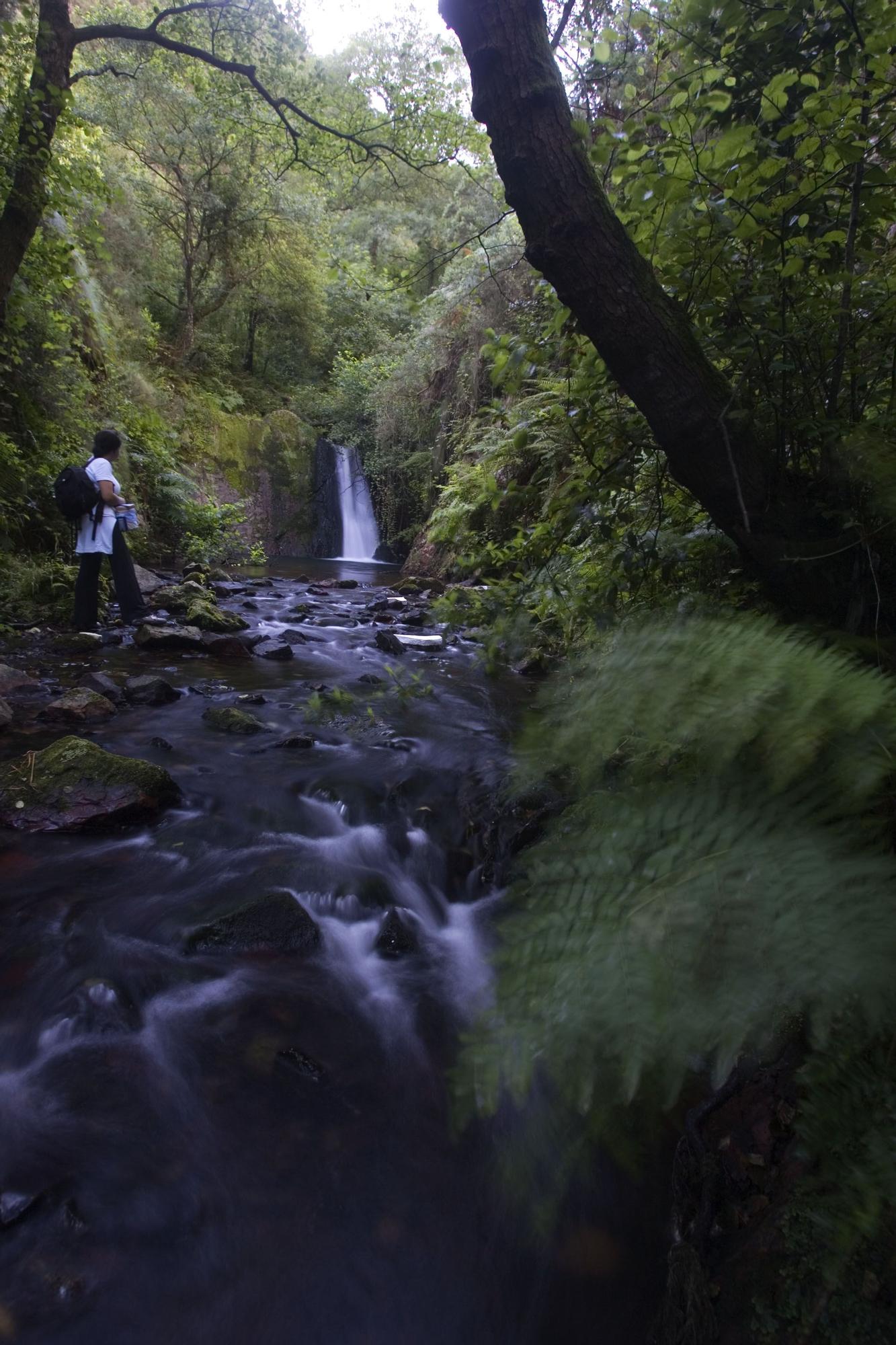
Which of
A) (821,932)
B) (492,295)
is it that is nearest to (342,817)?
(821,932)

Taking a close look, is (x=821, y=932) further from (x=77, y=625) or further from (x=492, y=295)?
(x=492, y=295)

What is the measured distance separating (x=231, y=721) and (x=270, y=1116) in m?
3.57

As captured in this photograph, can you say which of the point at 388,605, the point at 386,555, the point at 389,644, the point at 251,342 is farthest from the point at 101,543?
the point at 251,342

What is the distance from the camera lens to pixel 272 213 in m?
19.8

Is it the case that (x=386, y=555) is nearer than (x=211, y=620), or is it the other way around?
(x=211, y=620)

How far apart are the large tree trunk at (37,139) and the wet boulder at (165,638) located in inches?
134

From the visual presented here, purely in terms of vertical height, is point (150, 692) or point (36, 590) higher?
point (36, 590)

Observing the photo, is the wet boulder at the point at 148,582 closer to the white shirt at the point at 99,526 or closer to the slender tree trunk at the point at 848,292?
the white shirt at the point at 99,526

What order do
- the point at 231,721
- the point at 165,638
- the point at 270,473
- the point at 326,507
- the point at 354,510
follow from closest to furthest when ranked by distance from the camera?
the point at 231,721 → the point at 165,638 → the point at 270,473 → the point at 326,507 → the point at 354,510

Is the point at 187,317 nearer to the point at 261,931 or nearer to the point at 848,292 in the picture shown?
the point at 261,931

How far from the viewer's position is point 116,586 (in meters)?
8.34

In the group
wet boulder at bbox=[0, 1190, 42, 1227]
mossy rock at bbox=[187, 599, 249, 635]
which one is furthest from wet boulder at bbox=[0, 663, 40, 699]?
wet boulder at bbox=[0, 1190, 42, 1227]

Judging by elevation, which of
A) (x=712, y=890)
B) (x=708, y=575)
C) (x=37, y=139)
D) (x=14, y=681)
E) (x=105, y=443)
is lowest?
(x=14, y=681)

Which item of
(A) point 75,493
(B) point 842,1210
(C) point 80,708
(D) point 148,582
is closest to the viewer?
(B) point 842,1210
